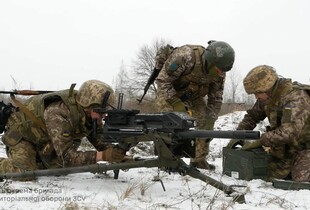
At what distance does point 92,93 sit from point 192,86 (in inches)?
88.6

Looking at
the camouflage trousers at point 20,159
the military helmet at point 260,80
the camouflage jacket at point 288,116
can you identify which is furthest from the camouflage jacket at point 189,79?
the camouflage trousers at point 20,159

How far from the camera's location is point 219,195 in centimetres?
401

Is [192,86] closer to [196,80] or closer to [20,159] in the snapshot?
[196,80]

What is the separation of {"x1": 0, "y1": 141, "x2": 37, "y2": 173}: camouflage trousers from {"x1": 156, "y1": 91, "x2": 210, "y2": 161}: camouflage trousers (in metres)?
2.07

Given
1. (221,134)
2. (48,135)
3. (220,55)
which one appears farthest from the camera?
(220,55)

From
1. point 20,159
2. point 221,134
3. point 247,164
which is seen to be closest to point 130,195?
point 221,134

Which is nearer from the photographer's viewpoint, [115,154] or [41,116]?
[115,154]

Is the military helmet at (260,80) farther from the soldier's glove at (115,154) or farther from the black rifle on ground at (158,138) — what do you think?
the soldier's glove at (115,154)

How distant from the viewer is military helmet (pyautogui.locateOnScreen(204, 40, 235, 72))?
19.1 feet

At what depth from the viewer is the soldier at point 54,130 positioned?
4.62 meters

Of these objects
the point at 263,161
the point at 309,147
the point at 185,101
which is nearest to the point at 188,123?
the point at 263,161

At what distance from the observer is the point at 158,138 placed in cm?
397

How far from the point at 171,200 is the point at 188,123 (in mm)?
771

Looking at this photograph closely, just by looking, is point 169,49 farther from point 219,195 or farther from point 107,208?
point 107,208
